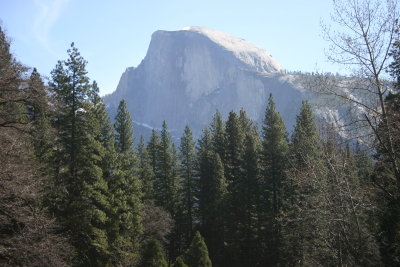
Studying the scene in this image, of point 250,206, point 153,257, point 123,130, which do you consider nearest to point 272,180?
point 250,206

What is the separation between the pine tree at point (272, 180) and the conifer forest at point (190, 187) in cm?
10

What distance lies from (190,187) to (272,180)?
11.7m

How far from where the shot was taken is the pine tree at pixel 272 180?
3253 cm

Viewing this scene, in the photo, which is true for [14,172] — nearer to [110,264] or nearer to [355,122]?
[355,122]

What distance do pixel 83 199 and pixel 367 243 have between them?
1384 centimetres

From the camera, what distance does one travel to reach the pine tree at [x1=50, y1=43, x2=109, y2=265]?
66.1 feet

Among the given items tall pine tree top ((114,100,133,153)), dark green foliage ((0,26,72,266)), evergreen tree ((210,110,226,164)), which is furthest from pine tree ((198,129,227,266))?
dark green foliage ((0,26,72,266))

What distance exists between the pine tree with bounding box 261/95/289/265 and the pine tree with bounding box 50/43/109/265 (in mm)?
15529

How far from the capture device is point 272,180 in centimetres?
3459

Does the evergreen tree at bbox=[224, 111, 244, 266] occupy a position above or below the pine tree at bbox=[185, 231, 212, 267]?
above

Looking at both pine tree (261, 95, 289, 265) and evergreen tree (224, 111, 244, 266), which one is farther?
evergreen tree (224, 111, 244, 266)

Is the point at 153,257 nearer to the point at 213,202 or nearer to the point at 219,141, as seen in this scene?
the point at 213,202

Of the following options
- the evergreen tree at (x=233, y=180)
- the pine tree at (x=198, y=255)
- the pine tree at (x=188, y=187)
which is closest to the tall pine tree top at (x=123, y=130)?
the pine tree at (x=188, y=187)

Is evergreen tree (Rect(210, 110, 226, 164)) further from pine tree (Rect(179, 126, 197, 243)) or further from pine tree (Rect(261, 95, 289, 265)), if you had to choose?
pine tree (Rect(261, 95, 289, 265))
